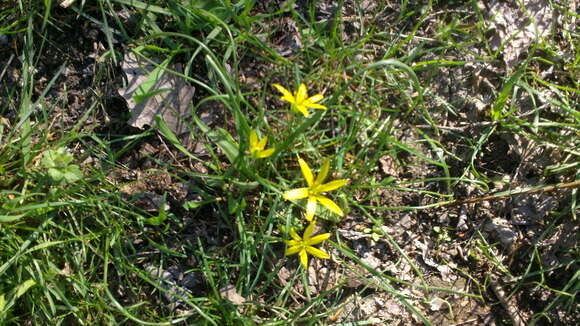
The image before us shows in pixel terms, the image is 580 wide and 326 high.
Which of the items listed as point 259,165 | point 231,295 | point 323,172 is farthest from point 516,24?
point 231,295

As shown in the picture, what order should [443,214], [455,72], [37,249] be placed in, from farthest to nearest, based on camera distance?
[455,72] < [443,214] < [37,249]

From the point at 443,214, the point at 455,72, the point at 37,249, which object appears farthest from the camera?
the point at 455,72

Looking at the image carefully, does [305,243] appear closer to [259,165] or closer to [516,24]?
[259,165]

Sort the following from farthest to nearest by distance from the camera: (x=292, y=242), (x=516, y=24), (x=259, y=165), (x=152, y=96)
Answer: (x=516, y=24) → (x=152, y=96) → (x=259, y=165) → (x=292, y=242)

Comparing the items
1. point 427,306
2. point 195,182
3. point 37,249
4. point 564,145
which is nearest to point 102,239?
point 37,249

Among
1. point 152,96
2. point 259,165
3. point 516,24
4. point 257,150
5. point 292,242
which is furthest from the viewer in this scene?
point 516,24

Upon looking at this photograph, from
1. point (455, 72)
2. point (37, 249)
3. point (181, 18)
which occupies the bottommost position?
point (37, 249)

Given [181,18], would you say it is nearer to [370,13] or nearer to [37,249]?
[370,13]

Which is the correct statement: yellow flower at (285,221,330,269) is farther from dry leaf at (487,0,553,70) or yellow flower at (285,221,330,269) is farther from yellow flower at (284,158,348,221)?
dry leaf at (487,0,553,70)
